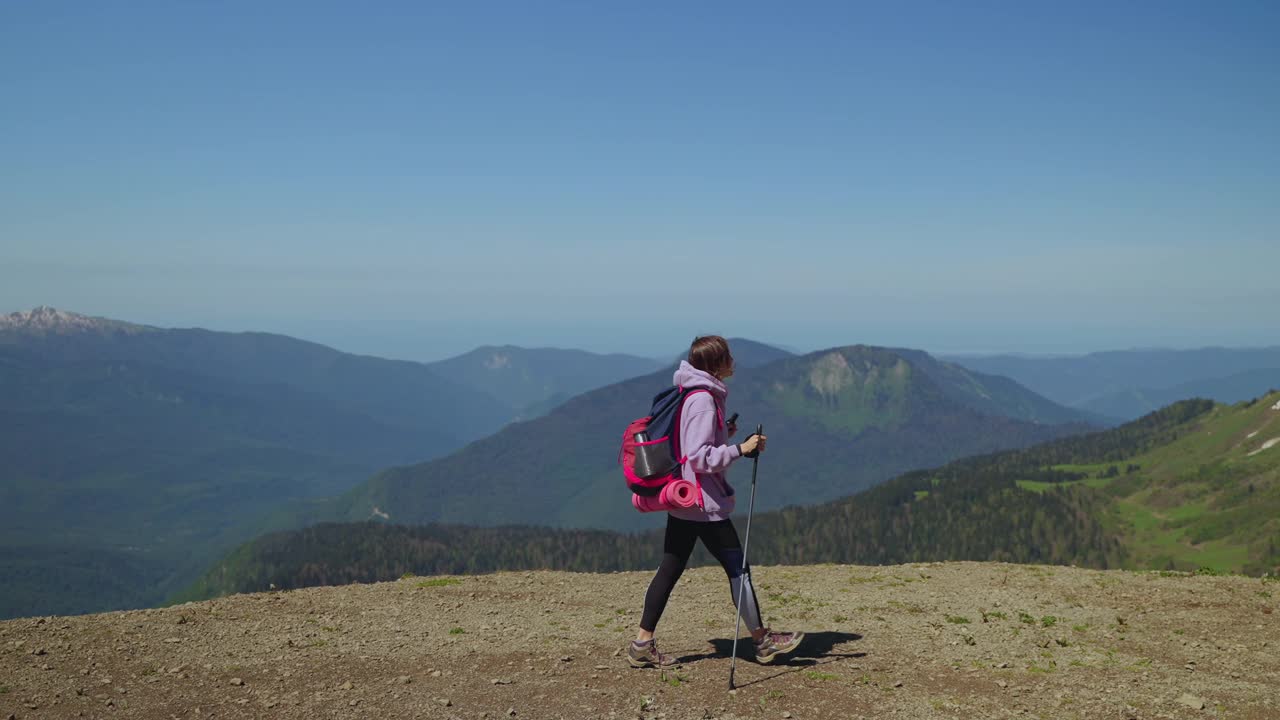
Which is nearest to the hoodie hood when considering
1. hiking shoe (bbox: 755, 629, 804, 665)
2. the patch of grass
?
hiking shoe (bbox: 755, 629, 804, 665)

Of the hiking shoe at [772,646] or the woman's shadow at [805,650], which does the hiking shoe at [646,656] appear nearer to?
the woman's shadow at [805,650]

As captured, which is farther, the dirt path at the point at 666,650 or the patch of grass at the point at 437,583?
the patch of grass at the point at 437,583

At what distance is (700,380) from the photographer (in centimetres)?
1203

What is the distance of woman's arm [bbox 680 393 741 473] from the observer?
11.8 m

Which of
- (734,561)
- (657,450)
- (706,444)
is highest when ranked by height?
(706,444)

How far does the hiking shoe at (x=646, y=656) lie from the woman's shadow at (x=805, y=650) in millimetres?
604

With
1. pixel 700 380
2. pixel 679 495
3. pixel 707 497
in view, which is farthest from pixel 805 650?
pixel 700 380

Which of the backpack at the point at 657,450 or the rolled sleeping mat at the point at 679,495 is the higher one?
the backpack at the point at 657,450

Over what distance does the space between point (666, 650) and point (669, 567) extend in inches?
105

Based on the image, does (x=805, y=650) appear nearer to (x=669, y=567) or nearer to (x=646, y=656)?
(x=646, y=656)

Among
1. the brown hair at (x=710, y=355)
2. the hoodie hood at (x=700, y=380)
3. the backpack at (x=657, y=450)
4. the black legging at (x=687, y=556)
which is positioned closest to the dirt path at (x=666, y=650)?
the black legging at (x=687, y=556)

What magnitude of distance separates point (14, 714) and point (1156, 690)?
53.5 ft

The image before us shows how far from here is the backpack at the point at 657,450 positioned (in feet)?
39.6

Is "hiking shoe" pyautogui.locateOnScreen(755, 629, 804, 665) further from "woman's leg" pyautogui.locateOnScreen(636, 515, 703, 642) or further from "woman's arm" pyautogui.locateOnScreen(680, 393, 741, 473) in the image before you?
"woman's arm" pyautogui.locateOnScreen(680, 393, 741, 473)
